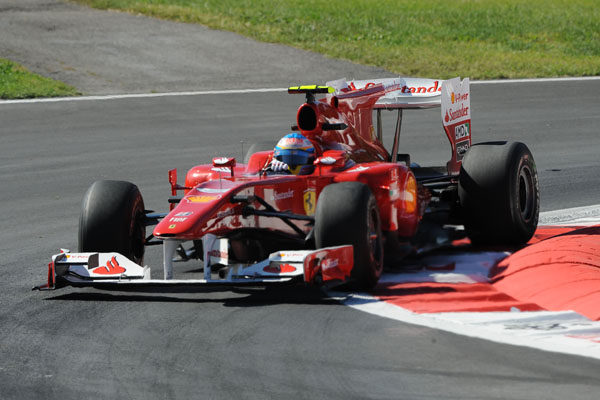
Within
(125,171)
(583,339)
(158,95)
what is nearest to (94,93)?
(158,95)

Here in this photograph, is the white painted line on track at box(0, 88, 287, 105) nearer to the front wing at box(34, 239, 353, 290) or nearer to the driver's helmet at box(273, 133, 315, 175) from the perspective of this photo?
the driver's helmet at box(273, 133, 315, 175)

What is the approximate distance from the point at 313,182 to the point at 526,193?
98.7 inches

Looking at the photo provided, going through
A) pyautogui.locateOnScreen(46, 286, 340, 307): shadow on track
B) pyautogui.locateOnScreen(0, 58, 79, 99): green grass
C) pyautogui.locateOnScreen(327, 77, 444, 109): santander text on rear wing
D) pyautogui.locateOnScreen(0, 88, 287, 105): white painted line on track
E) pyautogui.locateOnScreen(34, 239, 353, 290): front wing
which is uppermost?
pyautogui.locateOnScreen(327, 77, 444, 109): santander text on rear wing

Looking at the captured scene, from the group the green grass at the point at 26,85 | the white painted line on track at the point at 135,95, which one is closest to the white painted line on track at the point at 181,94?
the white painted line on track at the point at 135,95

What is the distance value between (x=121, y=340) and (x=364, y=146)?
3934 mm

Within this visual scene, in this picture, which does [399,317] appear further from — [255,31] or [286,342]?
[255,31]

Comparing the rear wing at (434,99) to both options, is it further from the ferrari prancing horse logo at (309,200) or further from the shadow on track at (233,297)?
the shadow on track at (233,297)

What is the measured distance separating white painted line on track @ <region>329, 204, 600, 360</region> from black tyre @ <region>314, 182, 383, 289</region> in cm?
23

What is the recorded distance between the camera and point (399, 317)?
308 inches

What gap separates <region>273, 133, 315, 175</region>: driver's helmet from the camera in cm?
962

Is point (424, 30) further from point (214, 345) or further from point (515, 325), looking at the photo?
point (214, 345)

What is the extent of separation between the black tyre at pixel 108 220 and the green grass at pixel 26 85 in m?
12.5

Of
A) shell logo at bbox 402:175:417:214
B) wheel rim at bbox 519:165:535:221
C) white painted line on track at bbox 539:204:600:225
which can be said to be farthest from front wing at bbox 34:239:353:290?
white painted line on track at bbox 539:204:600:225

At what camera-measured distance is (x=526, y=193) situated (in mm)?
10742
